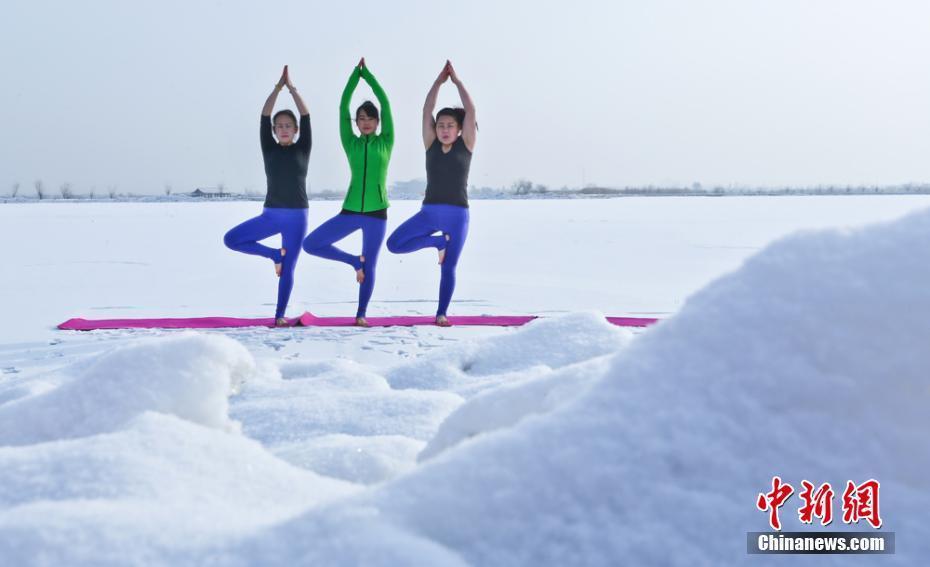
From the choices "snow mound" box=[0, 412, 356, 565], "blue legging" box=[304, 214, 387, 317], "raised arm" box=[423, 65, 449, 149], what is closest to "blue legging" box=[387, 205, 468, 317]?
"blue legging" box=[304, 214, 387, 317]

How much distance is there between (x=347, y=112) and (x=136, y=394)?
4.17 m

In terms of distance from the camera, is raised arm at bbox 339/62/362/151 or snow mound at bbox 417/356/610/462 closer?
snow mound at bbox 417/356/610/462

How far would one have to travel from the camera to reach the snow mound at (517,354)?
3.40 meters

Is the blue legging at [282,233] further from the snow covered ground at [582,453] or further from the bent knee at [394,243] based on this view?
the snow covered ground at [582,453]

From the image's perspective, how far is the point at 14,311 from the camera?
6621 mm

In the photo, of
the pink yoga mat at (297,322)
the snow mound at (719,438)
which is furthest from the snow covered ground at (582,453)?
the pink yoga mat at (297,322)

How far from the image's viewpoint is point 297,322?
5.91 m

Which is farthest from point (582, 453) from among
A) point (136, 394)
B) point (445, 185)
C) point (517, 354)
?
point (445, 185)

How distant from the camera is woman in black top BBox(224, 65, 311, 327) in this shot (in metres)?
5.84

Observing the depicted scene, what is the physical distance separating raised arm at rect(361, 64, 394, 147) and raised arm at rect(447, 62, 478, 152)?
556 millimetres

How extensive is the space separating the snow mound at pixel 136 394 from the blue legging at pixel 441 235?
3.82 m

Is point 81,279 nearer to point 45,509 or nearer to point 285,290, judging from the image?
point 285,290

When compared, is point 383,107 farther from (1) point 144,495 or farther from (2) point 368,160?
(1) point 144,495

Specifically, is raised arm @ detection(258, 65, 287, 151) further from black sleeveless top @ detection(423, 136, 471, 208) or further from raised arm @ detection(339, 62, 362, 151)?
black sleeveless top @ detection(423, 136, 471, 208)
